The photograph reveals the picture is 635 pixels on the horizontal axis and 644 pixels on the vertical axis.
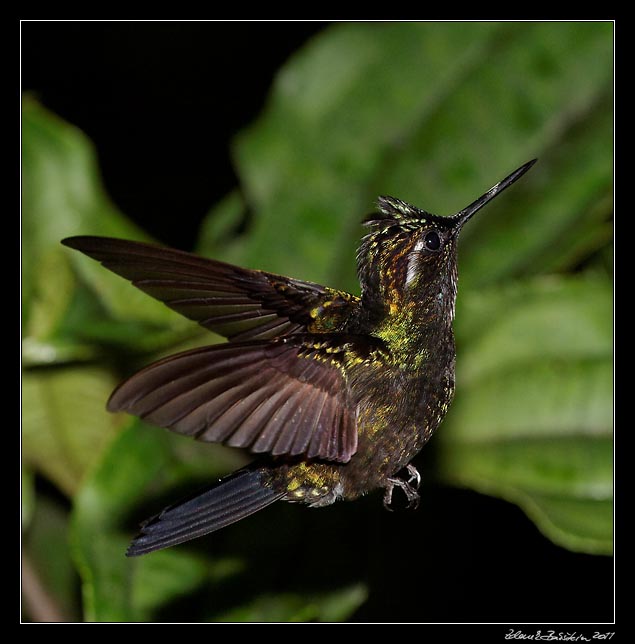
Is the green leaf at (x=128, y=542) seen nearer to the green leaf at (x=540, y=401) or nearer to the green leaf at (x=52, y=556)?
the green leaf at (x=52, y=556)

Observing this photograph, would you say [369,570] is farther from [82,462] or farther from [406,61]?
[406,61]

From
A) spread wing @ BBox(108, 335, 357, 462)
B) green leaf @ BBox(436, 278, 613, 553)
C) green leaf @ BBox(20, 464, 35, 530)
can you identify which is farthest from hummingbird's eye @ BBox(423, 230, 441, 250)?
green leaf @ BBox(20, 464, 35, 530)

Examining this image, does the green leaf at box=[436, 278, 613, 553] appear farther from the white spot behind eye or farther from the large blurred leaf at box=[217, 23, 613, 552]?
the white spot behind eye

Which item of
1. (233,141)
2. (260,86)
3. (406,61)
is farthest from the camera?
(260,86)

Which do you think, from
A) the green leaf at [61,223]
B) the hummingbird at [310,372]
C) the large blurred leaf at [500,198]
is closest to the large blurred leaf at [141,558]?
the green leaf at [61,223]

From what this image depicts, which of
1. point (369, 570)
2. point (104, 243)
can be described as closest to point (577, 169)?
point (369, 570)

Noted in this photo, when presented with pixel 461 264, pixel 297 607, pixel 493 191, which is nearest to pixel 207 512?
pixel 493 191
